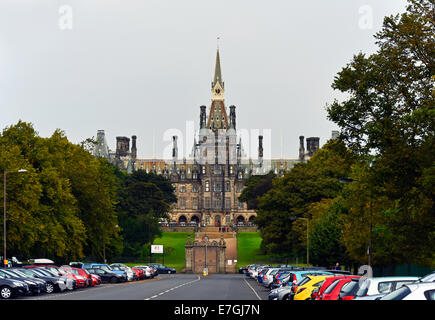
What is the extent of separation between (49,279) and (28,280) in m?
4.20

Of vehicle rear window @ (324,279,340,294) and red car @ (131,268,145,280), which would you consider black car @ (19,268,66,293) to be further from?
red car @ (131,268,145,280)

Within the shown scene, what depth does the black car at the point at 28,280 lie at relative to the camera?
3772 centimetres

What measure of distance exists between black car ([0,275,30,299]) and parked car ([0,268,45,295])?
114 cm

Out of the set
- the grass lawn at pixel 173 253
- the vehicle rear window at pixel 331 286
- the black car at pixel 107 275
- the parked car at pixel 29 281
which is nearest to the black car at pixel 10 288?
the parked car at pixel 29 281

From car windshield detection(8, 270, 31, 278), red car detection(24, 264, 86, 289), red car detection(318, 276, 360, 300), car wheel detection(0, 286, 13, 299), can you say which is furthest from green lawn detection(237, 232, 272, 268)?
red car detection(318, 276, 360, 300)

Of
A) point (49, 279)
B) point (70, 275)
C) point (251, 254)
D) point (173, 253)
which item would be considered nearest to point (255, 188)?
point (251, 254)

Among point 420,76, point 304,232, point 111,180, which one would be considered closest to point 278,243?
point 304,232

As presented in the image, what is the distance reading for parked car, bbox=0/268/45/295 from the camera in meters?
37.7

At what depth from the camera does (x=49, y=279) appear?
140 ft

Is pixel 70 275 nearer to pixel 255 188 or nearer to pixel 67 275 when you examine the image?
pixel 67 275

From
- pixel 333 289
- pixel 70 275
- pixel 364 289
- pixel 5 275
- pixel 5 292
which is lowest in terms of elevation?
pixel 70 275

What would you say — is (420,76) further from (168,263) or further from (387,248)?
(168,263)

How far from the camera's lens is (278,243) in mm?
92812
